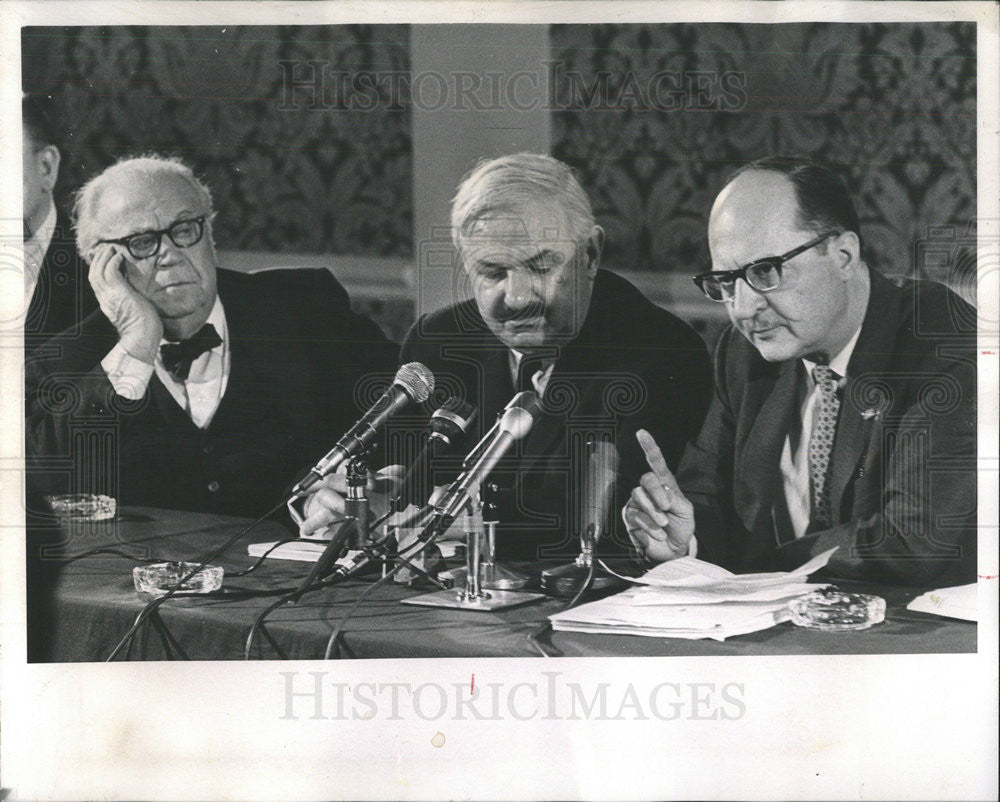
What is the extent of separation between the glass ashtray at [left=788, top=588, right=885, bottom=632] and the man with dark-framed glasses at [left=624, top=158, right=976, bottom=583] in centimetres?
8

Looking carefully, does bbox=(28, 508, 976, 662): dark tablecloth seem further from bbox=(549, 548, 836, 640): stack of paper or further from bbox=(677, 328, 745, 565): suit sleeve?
bbox=(677, 328, 745, 565): suit sleeve

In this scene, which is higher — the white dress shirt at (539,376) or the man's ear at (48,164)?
the man's ear at (48,164)

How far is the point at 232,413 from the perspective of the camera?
2660 millimetres

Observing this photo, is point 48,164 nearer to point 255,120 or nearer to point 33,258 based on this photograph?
point 33,258

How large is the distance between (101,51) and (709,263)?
176cm

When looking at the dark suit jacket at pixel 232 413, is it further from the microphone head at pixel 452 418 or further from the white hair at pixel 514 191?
the white hair at pixel 514 191

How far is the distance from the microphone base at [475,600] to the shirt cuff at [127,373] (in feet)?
3.05

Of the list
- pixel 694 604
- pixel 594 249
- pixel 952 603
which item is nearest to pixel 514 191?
pixel 594 249

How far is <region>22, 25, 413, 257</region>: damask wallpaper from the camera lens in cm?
263

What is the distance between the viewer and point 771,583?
8.70ft

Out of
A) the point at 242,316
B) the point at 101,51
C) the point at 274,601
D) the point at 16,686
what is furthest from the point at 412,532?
the point at 101,51

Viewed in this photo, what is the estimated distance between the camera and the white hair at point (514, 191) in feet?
8.66

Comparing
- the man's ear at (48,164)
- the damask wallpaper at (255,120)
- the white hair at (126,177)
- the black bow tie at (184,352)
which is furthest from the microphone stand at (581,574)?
the man's ear at (48,164)

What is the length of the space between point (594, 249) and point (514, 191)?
270 mm
